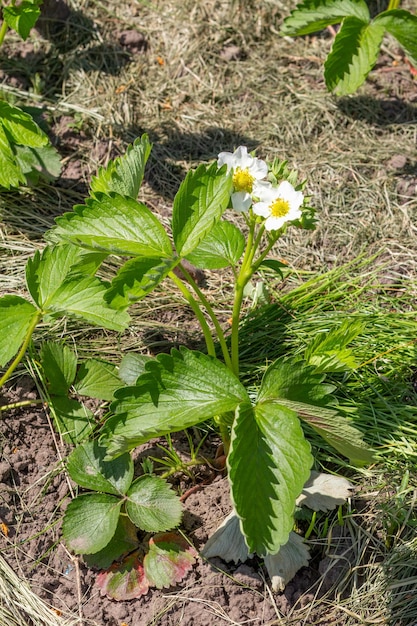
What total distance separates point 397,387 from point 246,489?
2.46ft

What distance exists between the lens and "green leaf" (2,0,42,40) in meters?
2.06

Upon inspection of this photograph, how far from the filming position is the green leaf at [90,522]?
5.43ft

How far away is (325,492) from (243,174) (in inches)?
30.9

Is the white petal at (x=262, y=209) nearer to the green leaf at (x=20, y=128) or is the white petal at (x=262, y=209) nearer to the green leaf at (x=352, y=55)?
the green leaf at (x=20, y=128)

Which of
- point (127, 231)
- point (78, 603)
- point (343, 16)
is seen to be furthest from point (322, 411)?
point (343, 16)

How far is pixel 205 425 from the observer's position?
195cm

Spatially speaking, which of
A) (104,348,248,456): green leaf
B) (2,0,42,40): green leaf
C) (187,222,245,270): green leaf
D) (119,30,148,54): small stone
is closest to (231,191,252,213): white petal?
(187,222,245,270): green leaf

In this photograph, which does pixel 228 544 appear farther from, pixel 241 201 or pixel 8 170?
pixel 8 170

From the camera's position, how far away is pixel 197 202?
1577 millimetres

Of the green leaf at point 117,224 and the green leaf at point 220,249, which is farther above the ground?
the green leaf at point 117,224

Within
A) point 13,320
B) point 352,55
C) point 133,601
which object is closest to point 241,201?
point 13,320

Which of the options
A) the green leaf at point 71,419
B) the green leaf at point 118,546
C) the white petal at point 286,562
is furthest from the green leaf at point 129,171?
the white petal at point 286,562

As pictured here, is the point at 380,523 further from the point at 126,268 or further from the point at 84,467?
the point at 126,268

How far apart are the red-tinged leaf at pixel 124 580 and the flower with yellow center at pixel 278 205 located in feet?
2.86
